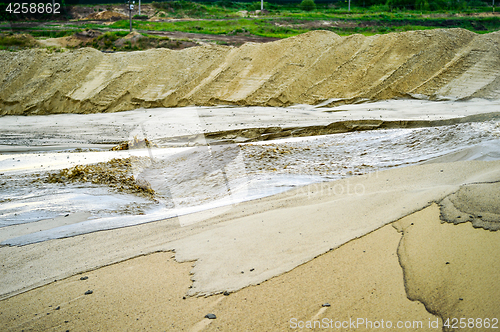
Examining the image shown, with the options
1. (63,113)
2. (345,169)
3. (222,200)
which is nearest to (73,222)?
(222,200)

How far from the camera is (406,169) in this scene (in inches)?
203

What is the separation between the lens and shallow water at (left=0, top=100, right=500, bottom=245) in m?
5.05

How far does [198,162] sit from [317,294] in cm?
486

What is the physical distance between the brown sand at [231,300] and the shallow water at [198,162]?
131cm

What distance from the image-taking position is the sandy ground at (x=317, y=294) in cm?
246

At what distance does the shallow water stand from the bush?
98.7 ft

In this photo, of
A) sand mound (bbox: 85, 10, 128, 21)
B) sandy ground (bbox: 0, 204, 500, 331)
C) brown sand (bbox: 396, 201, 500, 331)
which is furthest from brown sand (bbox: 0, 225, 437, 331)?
sand mound (bbox: 85, 10, 128, 21)

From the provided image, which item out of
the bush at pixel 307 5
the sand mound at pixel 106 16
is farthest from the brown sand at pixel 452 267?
the bush at pixel 307 5

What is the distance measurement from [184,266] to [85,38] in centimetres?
2733

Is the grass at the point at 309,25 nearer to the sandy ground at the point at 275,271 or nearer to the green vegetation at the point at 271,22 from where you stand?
the green vegetation at the point at 271,22

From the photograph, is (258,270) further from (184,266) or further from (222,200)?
(222,200)

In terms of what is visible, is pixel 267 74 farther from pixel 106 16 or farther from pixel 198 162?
pixel 106 16

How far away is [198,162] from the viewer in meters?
7.22

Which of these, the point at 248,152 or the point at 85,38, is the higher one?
the point at 85,38
